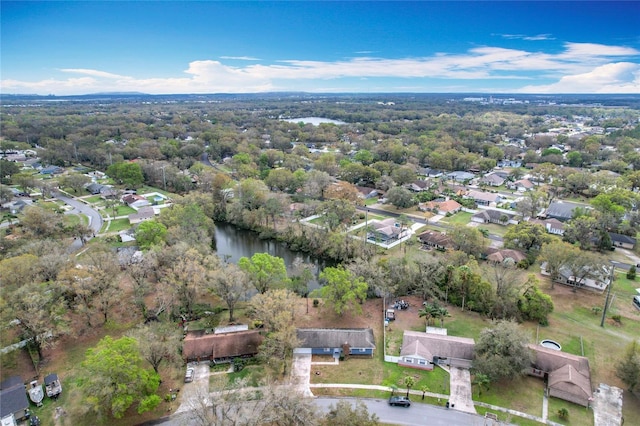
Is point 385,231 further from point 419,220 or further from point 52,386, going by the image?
point 52,386

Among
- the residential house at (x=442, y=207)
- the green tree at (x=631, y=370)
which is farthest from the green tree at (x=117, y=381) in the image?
the residential house at (x=442, y=207)

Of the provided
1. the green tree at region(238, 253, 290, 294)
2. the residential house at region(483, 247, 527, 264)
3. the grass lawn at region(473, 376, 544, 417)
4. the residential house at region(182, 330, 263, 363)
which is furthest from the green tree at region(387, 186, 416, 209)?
the residential house at region(182, 330, 263, 363)

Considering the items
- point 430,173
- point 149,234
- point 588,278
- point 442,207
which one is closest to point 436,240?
point 442,207

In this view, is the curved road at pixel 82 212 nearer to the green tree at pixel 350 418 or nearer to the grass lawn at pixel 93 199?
the grass lawn at pixel 93 199

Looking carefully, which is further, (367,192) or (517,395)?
(367,192)

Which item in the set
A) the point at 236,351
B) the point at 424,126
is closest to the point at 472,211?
the point at 236,351

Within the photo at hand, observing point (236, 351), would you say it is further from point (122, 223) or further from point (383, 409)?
point (122, 223)
